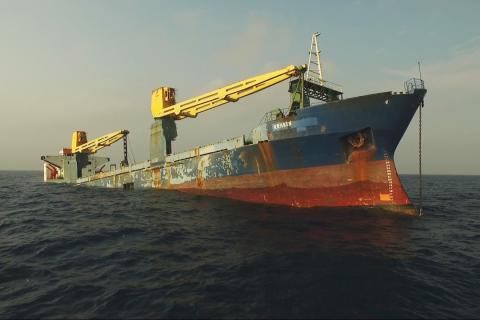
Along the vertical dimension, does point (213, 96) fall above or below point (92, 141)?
above

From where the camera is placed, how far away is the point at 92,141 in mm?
35844

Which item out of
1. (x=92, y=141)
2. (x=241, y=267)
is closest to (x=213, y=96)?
(x=241, y=267)

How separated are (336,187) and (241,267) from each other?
927cm

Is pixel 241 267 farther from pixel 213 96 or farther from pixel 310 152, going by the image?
pixel 213 96

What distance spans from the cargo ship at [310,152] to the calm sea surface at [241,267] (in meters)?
1.95

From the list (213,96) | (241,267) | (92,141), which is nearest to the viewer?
(241,267)

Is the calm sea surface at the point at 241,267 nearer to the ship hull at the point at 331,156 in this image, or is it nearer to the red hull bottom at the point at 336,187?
the red hull bottom at the point at 336,187

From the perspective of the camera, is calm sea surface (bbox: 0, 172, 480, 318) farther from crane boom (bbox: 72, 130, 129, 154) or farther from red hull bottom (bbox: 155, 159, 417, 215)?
crane boom (bbox: 72, 130, 129, 154)

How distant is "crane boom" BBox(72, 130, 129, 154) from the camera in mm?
34000

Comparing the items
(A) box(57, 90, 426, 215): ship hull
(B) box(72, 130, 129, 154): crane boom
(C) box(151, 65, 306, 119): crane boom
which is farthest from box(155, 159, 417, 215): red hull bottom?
(B) box(72, 130, 129, 154): crane boom

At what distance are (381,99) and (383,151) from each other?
2.44 meters

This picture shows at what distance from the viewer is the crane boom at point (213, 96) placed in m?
18.7

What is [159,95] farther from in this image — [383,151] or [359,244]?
[359,244]

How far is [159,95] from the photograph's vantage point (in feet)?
85.4
